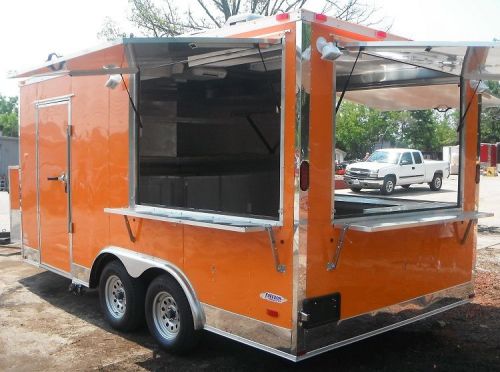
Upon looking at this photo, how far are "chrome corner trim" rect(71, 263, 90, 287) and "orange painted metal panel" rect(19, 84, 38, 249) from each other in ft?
3.36

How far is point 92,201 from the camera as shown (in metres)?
5.30

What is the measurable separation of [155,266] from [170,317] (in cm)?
43

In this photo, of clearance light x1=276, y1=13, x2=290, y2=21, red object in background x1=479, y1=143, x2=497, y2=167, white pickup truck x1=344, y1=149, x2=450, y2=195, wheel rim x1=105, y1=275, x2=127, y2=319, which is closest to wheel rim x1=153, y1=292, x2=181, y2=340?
wheel rim x1=105, y1=275, x2=127, y2=319

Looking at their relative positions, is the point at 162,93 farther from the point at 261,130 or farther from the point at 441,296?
the point at 441,296

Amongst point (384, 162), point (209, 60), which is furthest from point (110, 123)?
point (384, 162)

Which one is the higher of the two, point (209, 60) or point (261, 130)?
point (209, 60)

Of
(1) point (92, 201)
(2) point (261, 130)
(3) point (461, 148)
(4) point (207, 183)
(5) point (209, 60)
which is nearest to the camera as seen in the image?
(5) point (209, 60)

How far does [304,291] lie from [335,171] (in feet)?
2.70

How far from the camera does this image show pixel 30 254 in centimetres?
653

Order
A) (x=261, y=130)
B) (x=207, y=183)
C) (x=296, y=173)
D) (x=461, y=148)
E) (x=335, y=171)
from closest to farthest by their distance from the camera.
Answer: (x=296, y=173)
(x=335, y=171)
(x=461, y=148)
(x=207, y=183)
(x=261, y=130)

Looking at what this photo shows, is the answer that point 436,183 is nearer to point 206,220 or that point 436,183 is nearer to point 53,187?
point 206,220

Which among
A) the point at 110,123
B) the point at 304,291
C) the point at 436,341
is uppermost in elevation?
the point at 110,123

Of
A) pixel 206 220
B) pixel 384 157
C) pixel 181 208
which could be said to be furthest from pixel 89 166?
pixel 384 157

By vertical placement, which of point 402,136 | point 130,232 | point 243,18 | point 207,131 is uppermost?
point 243,18
